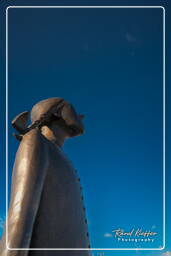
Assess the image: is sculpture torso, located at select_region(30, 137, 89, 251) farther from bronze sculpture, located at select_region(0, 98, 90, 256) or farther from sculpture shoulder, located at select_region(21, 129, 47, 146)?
sculpture shoulder, located at select_region(21, 129, 47, 146)

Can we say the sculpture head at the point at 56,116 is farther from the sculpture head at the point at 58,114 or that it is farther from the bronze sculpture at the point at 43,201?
the bronze sculpture at the point at 43,201

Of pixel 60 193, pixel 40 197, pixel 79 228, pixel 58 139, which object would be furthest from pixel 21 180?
pixel 58 139

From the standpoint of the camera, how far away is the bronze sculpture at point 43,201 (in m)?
4.39

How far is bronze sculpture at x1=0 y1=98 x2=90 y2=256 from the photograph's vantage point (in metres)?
4.39

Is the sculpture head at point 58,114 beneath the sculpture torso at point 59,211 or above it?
above

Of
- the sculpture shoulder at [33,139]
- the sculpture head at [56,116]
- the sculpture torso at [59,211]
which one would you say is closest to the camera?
the sculpture torso at [59,211]

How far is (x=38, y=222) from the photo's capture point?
4801mm

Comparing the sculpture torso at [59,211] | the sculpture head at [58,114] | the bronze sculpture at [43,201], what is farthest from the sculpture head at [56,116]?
the sculpture torso at [59,211]

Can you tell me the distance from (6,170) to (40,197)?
3.91 ft

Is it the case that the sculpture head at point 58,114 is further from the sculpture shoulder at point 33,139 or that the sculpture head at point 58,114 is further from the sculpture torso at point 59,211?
the sculpture shoulder at point 33,139

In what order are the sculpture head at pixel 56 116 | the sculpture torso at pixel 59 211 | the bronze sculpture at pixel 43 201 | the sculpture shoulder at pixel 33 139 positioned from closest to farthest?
the bronze sculpture at pixel 43 201 → the sculpture torso at pixel 59 211 → the sculpture shoulder at pixel 33 139 → the sculpture head at pixel 56 116

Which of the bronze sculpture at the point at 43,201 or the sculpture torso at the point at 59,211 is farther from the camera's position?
the sculpture torso at the point at 59,211

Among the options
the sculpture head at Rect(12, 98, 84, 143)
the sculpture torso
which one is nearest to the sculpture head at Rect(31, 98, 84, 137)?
the sculpture head at Rect(12, 98, 84, 143)

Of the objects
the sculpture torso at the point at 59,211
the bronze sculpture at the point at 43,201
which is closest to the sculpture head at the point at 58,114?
the bronze sculpture at the point at 43,201
